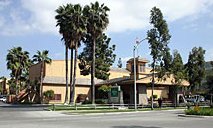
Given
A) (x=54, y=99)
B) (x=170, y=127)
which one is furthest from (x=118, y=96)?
(x=170, y=127)

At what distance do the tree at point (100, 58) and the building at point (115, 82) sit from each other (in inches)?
101

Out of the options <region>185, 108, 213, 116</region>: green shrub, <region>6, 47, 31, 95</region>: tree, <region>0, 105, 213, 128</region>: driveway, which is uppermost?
<region>6, 47, 31, 95</region>: tree

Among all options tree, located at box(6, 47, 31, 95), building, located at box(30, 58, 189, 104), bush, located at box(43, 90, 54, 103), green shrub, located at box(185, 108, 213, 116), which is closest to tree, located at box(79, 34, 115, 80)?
building, located at box(30, 58, 189, 104)

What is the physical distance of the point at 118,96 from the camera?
49.3 metres

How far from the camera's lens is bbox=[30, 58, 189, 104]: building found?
5525 cm

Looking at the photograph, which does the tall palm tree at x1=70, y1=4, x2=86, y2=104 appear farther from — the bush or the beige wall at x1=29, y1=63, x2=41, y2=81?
the beige wall at x1=29, y1=63, x2=41, y2=81

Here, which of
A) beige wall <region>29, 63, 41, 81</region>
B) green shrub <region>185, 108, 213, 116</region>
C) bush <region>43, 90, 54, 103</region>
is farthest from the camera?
beige wall <region>29, 63, 41, 81</region>

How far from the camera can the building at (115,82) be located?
55250 mm

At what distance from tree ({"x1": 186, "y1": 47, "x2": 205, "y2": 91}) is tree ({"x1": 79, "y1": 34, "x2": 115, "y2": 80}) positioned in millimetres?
17945

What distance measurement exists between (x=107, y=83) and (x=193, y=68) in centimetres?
2212

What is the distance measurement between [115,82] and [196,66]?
76.5 ft

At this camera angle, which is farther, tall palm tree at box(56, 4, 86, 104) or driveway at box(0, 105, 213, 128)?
tall palm tree at box(56, 4, 86, 104)

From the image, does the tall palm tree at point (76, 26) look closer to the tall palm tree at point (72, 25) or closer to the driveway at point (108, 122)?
the tall palm tree at point (72, 25)

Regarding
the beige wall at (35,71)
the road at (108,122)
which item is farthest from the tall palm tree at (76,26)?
the road at (108,122)
